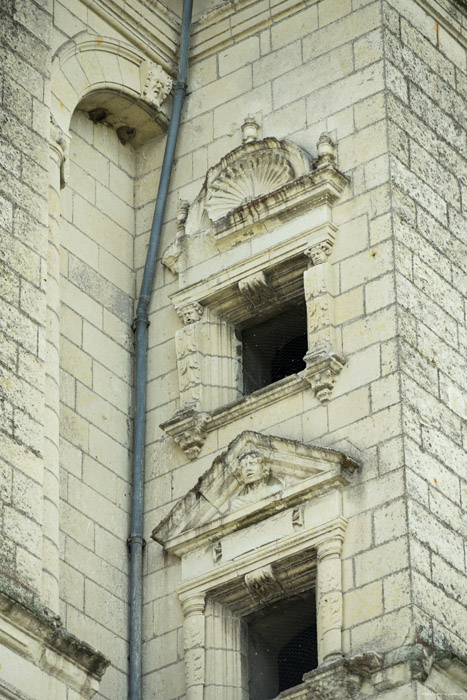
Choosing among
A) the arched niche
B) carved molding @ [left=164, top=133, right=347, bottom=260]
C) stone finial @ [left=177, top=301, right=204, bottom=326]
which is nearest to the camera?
carved molding @ [left=164, top=133, right=347, bottom=260]

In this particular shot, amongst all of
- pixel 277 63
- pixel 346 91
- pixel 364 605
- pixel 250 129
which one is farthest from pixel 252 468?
pixel 277 63

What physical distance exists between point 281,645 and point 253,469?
4.61 ft

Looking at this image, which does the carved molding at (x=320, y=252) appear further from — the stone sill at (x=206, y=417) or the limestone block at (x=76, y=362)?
the limestone block at (x=76, y=362)

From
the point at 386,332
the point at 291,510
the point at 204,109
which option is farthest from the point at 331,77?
the point at 291,510

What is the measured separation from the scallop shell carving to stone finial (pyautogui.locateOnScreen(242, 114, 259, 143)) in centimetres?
25

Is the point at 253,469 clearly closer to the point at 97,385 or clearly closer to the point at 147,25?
the point at 97,385

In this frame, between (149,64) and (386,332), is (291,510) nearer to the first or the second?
(386,332)

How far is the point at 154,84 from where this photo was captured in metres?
20.0

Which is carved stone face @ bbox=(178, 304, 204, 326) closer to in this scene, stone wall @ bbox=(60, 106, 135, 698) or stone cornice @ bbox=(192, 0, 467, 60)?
stone wall @ bbox=(60, 106, 135, 698)

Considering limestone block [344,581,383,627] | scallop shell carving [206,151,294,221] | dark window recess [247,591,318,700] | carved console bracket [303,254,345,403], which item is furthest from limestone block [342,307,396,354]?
limestone block [344,581,383,627]

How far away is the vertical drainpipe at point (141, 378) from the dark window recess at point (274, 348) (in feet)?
2.88

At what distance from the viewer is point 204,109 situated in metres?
19.9

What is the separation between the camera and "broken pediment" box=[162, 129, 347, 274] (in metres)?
18.4

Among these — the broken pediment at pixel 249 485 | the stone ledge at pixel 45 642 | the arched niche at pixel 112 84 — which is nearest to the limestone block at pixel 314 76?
the arched niche at pixel 112 84
